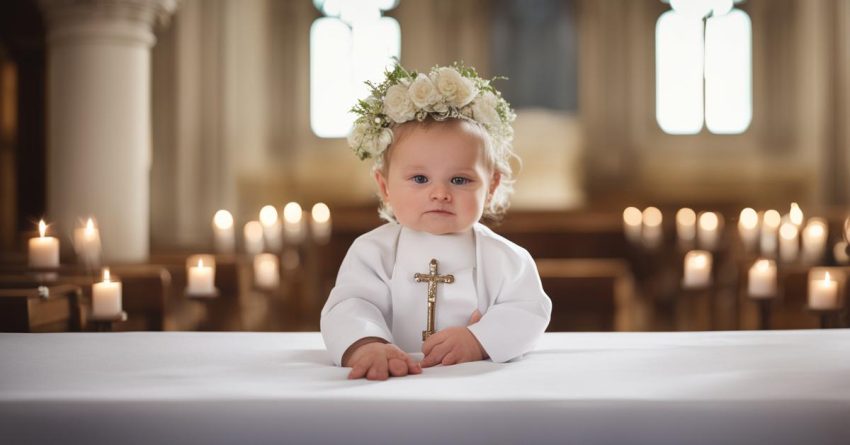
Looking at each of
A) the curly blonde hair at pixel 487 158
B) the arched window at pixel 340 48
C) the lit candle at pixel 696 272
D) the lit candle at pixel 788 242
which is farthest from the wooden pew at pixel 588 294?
the arched window at pixel 340 48

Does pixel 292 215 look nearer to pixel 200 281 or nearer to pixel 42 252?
pixel 200 281

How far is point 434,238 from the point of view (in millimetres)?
1802

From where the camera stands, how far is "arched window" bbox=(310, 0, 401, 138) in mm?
12055

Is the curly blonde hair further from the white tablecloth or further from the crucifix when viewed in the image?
the white tablecloth

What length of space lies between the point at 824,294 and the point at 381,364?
7.99ft

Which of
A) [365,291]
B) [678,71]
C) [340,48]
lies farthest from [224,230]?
[678,71]

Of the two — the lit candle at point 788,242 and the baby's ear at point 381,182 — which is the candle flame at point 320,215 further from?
the baby's ear at point 381,182

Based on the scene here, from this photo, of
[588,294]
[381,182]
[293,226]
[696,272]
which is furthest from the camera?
[293,226]

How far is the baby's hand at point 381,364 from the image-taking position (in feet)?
4.56

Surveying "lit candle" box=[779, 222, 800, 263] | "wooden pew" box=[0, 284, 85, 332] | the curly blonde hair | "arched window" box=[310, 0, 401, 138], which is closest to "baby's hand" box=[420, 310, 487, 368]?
the curly blonde hair

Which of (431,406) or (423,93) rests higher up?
(423,93)

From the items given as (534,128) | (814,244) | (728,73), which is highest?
(728,73)

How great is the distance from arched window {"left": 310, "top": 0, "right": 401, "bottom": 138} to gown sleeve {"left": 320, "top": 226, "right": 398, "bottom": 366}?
10342 millimetres

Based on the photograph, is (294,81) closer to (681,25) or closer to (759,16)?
(681,25)
